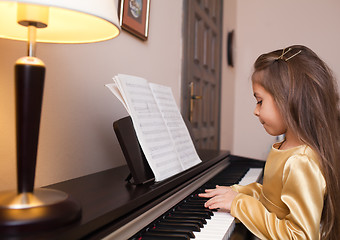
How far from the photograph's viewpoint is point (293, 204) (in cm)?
112

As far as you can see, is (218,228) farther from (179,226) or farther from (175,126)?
(175,126)

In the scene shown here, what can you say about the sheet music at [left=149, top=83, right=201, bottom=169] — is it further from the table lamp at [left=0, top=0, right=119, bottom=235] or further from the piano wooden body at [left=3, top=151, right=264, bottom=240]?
the table lamp at [left=0, top=0, right=119, bottom=235]

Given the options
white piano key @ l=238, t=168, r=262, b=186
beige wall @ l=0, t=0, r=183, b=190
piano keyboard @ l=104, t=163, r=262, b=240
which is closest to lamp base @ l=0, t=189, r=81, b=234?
piano keyboard @ l=104, t=163, r=262, b=240

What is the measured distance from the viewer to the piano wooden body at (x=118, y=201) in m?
0.73

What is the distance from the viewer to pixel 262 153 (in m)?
4.97

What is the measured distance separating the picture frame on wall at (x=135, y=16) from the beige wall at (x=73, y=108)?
45 mm

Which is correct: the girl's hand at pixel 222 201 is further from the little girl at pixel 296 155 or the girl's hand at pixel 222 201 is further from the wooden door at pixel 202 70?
the wooden door at pixel 202 70

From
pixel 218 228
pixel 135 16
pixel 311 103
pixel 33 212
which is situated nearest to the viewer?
pixel 33 212

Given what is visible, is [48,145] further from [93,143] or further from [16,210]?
[16,210]

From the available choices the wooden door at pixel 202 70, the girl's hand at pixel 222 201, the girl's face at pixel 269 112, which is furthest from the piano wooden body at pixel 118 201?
the wooden door at pixel 202 70

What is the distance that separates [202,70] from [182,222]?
2.55 meters

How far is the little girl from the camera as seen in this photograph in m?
1.12

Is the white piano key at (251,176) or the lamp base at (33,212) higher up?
the lamp base at (33,212)

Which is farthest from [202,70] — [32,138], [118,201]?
[32,138]
